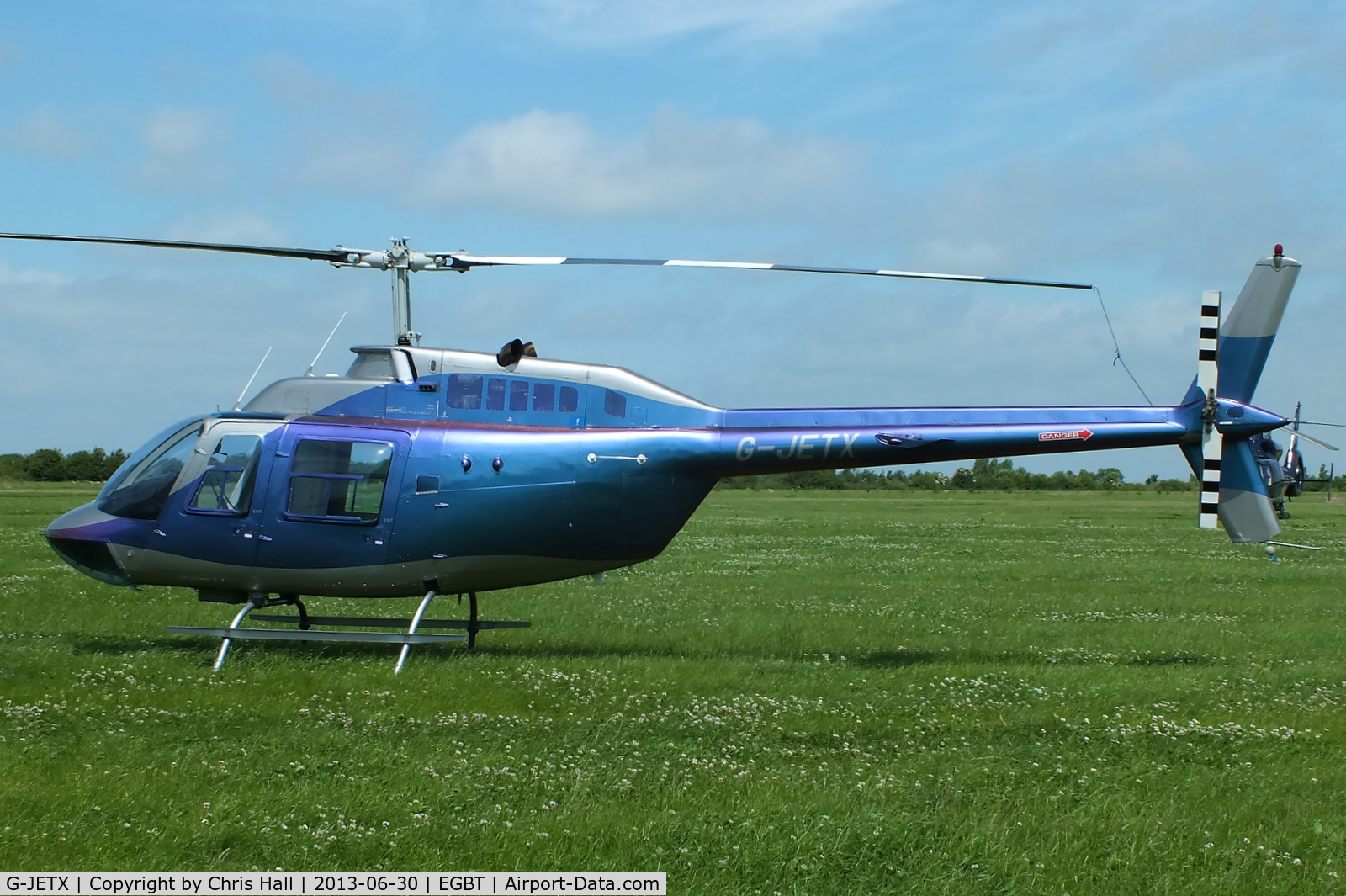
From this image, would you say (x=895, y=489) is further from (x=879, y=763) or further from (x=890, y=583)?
(x=879, y=763)

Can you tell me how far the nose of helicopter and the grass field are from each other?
0.91 metres

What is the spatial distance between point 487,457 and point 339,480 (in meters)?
1.70

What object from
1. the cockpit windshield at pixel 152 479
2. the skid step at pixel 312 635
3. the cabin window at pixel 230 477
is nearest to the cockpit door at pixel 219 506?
the cabin window at pixel 230 477

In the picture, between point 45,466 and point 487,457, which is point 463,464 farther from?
point 45,466

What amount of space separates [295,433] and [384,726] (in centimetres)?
465

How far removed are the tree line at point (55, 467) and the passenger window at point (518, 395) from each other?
90.0m

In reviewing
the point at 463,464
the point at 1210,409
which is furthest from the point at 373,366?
the point at 1210,409

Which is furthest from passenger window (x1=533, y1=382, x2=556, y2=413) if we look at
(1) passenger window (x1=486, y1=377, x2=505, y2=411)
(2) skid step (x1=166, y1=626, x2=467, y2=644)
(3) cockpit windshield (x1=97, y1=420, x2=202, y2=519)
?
(3) cockpit windshield (x1=97, y1=420, x2=202, y2=519)

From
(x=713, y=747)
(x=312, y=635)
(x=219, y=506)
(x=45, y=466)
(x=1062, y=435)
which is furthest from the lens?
(x=45, y=466)

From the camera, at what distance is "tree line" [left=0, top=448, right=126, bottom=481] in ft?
310

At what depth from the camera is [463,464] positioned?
1359 cm

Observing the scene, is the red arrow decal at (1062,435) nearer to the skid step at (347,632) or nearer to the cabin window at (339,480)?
the skid step at (347,632)

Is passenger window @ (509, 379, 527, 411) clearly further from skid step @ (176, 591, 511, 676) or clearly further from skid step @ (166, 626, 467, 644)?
skid step @ (166, 626, 467, 644)

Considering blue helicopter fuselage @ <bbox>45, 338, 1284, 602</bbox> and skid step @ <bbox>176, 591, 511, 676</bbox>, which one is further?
blue helicopter fuselage @ <bbox>45, 338, 1284, 602</bbox>
